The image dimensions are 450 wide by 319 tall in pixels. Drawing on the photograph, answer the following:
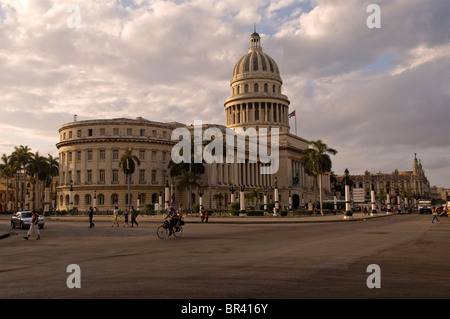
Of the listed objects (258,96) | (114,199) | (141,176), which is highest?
(258,96)

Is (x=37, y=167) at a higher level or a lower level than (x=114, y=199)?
higher

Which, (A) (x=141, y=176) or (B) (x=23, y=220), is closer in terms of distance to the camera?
(B) (x=23, y=220)

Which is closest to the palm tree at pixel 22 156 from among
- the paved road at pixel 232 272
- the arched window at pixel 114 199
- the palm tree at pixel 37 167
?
the palm tree at pixel 37 167

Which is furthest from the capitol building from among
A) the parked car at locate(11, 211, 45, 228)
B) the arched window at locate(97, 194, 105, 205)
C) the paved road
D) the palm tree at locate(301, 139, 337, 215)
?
the paved road

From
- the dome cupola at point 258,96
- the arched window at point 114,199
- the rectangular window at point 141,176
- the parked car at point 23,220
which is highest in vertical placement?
the dome cupola at point 258,96

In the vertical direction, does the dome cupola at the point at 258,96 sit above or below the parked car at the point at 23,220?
above

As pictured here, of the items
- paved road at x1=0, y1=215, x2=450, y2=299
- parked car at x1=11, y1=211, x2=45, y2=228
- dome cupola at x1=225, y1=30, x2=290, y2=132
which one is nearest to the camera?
paved road at x1=0, y1=215, x2=450, y2=299

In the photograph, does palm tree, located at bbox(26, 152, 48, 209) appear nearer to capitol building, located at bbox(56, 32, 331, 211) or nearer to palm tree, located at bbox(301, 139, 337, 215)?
capitol building, located at bbox(56, 32, 331, 211)

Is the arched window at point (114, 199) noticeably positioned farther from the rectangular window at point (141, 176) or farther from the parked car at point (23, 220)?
the parked car at point (23, 220)

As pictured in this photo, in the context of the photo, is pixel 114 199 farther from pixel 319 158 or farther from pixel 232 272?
pixel 232 272

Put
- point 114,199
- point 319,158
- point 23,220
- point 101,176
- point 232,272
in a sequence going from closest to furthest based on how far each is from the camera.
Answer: point 232,272 → point 23,220 → point 319,158 → point 114,199 → point 101,176

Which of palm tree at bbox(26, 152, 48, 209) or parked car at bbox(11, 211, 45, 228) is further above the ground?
palm tree at bbox(26, 152, 48, 209)

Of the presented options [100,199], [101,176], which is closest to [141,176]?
[101,176]
